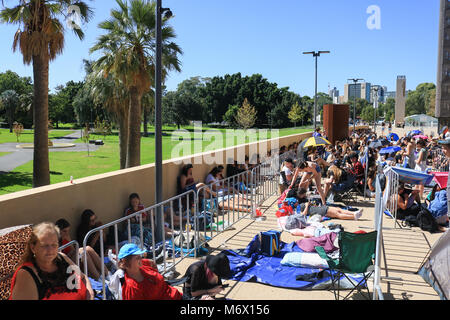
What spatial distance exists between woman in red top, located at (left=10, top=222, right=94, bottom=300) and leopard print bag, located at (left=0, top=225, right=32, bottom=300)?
0.47 meters

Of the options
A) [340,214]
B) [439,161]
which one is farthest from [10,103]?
[340,214]

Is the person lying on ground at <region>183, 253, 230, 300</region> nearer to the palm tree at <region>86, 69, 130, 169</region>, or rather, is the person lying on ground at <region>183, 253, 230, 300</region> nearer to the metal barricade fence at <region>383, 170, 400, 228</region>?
the metal barricade fence at <region>383, 170, 400, 228</region>

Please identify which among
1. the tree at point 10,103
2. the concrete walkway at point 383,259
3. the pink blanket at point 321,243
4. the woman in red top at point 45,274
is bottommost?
the concrete walkway at point 383,259

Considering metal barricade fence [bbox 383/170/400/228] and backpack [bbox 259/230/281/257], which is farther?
metal barricade fence [bbox 383/170/400/228]

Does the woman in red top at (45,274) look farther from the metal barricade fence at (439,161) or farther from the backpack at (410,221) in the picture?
the metal barricade fence at (439,161)

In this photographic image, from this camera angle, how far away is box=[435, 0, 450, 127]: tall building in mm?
30953

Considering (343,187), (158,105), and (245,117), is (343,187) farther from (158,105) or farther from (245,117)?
(245,117)

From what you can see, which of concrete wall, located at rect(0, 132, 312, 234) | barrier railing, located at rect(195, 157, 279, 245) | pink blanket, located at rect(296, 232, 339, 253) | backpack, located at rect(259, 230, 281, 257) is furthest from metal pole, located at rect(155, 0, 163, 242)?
pink blanket, located at rect(296, 232, 339, 253)

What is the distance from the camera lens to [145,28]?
1605 centimetres

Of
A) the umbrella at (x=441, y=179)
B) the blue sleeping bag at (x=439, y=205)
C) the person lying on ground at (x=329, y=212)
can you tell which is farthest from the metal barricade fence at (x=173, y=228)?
the umbrella at (x=441, y=179)

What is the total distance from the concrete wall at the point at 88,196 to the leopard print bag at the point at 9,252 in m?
0.94

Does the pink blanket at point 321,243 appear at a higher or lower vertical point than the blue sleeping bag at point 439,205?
lower

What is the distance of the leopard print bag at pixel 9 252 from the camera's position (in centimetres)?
377

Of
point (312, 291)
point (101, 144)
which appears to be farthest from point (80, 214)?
point (101, 144)
